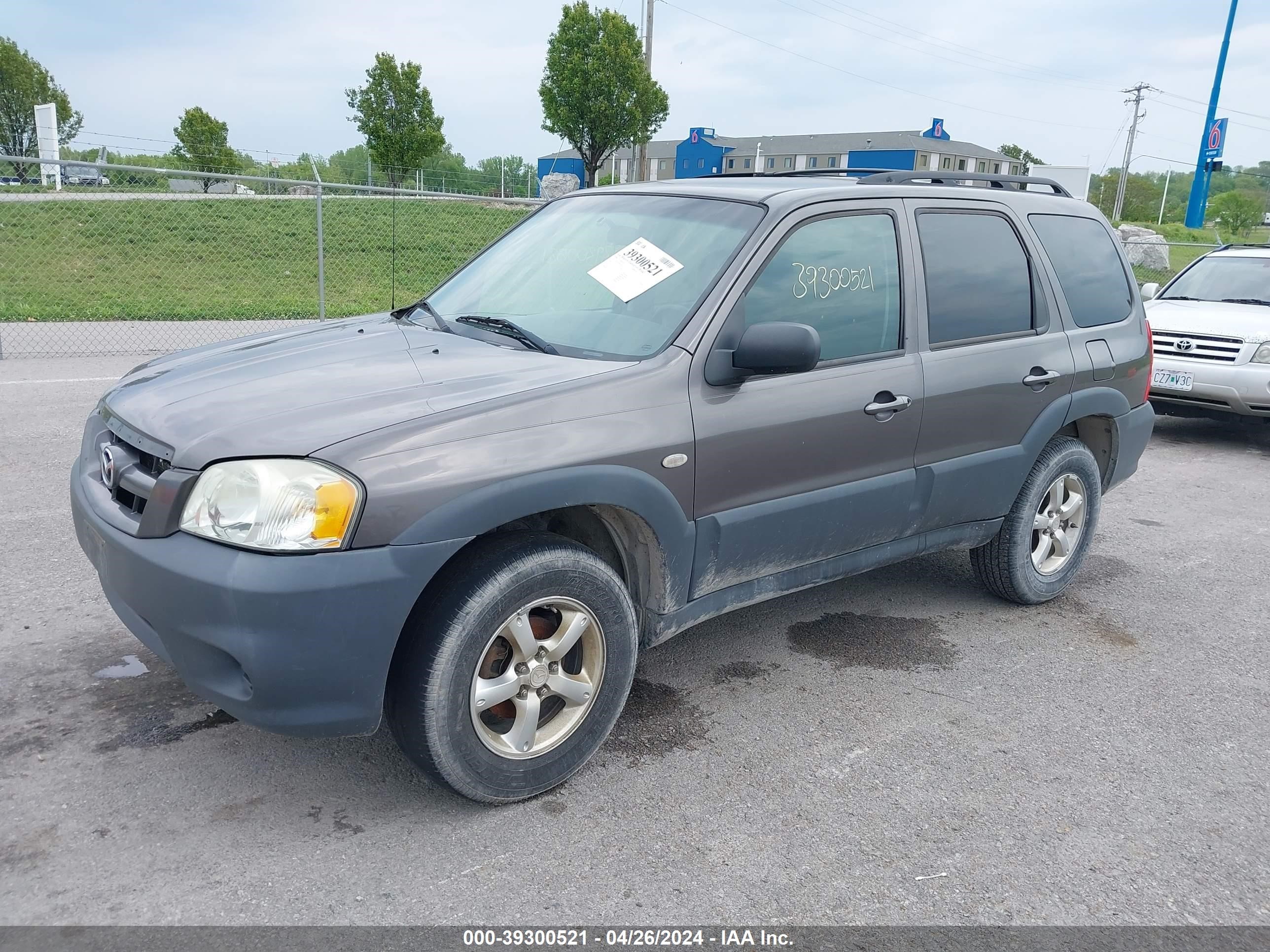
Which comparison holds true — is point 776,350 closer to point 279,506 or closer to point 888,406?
point 888,406

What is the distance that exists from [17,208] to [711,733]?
48.9 ft

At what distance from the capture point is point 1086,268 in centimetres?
482

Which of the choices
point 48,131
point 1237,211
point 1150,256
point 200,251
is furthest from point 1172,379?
point 1237,211

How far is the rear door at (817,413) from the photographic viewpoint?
3.36 metres

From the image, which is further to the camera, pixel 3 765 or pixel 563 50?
pixel 563 50

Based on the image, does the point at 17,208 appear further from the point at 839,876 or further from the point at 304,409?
the point at 839,876

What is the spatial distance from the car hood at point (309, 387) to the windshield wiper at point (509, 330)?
62mm

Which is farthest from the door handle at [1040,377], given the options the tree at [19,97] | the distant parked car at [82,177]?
the tree at [19,97]

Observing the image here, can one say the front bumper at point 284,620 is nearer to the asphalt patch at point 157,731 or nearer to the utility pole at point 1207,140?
the asphalt patch at point 157,731

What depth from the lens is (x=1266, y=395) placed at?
27.2 feet

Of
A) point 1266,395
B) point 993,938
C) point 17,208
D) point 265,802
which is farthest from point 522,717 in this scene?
point 17,208

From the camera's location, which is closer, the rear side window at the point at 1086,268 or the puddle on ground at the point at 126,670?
the puddle on ground at the point at 126,670

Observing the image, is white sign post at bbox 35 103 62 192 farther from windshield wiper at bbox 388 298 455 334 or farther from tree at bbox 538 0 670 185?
windshield wiper at bbox 388 298 455 334

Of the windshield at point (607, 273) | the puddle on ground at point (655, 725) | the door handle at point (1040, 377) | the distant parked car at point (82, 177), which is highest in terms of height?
the distant parked car at point (82, 177)
